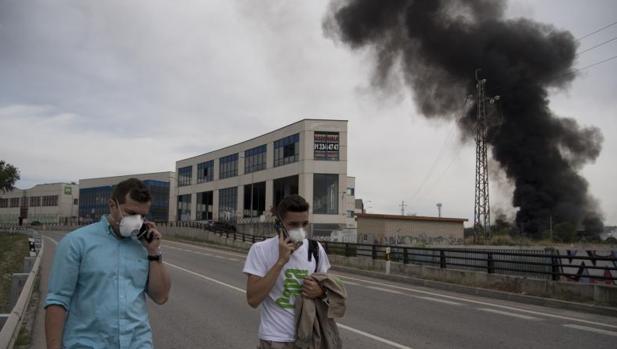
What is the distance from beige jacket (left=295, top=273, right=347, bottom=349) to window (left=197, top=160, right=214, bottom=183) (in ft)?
240

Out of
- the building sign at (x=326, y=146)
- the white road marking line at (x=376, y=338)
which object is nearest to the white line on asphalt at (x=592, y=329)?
the white road marking line at (x=376, y=338)

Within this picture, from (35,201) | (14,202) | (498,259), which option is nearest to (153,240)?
(498,259)

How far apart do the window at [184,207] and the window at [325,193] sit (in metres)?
33.0

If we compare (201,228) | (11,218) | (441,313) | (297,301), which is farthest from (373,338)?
(11,218)

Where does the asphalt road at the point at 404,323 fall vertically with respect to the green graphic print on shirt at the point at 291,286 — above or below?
below

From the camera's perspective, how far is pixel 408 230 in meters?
44.5

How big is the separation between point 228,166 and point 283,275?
228ft

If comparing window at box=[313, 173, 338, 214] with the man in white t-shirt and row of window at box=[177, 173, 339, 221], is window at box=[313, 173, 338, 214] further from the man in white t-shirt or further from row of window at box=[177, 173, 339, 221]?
the man in white t-shirt

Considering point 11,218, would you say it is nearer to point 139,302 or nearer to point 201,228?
point 201,228

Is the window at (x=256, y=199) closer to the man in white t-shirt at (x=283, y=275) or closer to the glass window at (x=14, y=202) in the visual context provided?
the man in white t-shirt at (x=283, y=275)

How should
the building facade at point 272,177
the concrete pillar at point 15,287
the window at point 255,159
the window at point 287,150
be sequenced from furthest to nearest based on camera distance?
the window at point 255,159 → the window at point 287,150 → the building facade at point 272,177 → the concrete pillar at point 15,287

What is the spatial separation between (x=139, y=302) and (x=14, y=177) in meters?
70.2

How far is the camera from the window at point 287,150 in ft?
187

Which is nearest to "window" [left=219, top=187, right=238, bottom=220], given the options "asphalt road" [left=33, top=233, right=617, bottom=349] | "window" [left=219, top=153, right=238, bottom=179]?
"window" [left=219, top=153, right=238, bottom=179]
